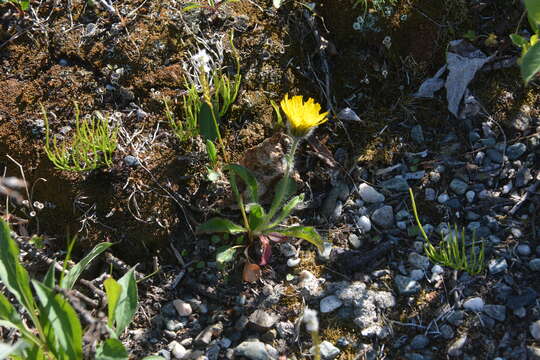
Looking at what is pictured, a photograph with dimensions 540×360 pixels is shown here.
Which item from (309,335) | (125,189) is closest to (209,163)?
(125,189)

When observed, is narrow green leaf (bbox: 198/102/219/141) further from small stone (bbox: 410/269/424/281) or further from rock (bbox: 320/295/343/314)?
small stone (bbox: 410/269/424/281)

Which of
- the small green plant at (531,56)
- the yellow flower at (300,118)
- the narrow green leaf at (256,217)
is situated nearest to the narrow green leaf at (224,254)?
the narrow green leaf at (256,217)

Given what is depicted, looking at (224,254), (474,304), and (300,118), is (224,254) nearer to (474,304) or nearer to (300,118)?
(300,118)

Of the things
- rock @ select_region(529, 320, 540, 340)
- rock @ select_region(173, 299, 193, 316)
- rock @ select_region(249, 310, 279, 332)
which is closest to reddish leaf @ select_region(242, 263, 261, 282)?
rock @ select_region(249, 310, 279, 332)

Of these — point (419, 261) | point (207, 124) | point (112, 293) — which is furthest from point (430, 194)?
point (112, 293)

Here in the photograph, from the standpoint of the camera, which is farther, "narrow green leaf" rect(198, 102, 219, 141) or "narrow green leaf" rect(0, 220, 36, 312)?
"narrow green leaf" rect(198, 102, 219, 141)
